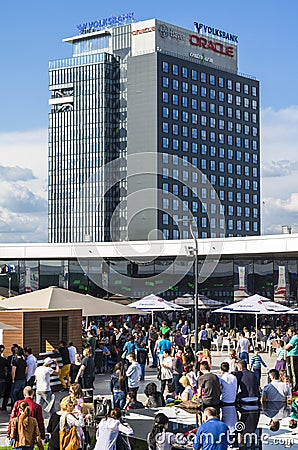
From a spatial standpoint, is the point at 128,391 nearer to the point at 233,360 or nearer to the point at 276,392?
the point at 233,360

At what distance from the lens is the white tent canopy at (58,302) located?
2575 cm

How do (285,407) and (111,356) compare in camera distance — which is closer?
(285,407)

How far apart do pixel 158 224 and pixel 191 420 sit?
103555mm

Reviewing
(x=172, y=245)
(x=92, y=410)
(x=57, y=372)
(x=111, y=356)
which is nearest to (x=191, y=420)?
(x=92, y=410)

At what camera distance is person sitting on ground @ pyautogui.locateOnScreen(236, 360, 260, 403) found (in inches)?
672

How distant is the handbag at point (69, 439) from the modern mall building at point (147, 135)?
106m

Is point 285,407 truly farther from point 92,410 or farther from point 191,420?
point 92,410

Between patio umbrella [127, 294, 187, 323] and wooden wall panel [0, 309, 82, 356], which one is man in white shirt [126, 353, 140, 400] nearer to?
wooden wall panel [0, 309, 82, 356]

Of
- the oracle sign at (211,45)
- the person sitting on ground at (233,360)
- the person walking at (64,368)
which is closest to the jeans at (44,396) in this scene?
the person walking at (64,368)

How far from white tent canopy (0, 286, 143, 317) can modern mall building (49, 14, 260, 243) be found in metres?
90.0

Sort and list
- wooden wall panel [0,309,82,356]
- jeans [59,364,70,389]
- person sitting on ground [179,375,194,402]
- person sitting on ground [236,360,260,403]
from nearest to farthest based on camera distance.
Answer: person sitting on ground [179,375,194,402], person sitting on ground [236,360,260,403], jeans [59,364,70,389], wooden wall panel [0,309,82,356]

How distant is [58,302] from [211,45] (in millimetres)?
109597

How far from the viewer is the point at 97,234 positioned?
124125mm

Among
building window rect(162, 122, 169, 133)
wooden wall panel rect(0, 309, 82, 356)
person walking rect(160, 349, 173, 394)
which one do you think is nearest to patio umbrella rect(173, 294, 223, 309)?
wooden wall panel rect(0, 309, 82, 356)
